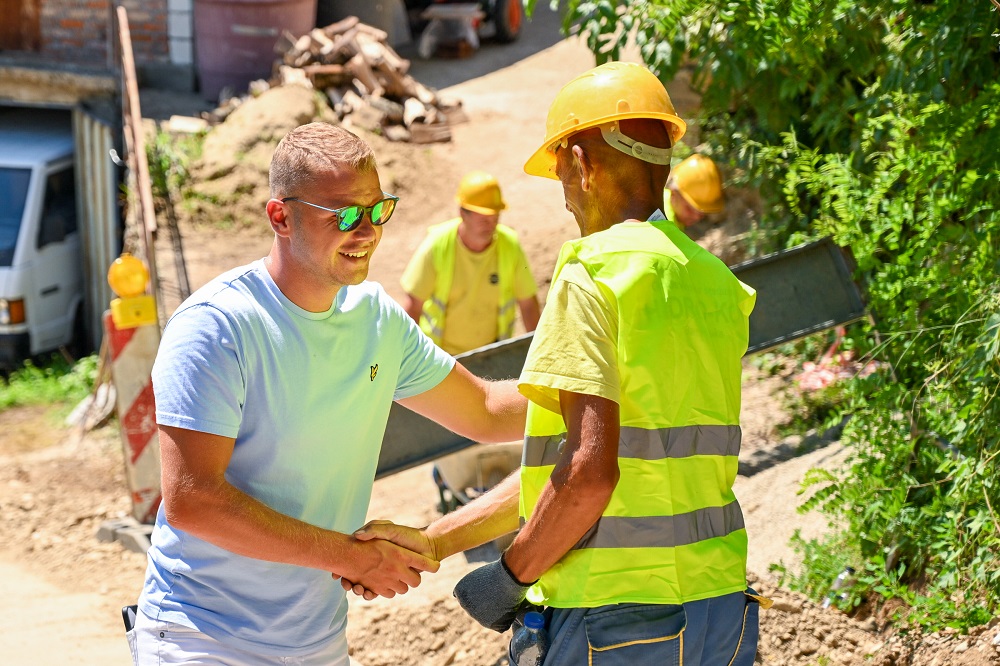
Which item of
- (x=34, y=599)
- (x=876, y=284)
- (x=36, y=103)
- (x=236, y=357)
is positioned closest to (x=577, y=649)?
(x=236, y=357)

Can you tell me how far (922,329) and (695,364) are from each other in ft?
6.62

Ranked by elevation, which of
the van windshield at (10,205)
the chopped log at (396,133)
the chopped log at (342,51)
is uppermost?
the chopped log at (342,51)

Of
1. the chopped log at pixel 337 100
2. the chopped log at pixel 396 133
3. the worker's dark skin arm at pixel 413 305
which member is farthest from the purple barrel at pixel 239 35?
the worker's dark skin arm at pixel 413 305

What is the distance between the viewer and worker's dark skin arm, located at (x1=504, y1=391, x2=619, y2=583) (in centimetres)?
219

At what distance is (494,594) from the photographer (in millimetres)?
2441

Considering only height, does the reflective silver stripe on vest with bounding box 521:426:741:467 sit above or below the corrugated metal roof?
above

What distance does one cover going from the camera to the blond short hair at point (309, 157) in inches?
107

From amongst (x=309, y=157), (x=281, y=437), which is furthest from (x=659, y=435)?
(x=309, y=157)

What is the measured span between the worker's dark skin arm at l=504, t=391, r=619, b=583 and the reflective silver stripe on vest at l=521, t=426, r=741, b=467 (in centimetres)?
9

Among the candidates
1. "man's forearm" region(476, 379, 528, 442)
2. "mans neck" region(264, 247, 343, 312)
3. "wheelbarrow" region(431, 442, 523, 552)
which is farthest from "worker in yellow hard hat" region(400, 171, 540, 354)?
"mans neck" region(264, 247, 343, 312)

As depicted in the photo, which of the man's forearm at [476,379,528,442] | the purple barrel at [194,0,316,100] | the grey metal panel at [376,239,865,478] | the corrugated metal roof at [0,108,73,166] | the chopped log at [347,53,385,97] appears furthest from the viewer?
the purple barrel at [194,0,316,100]

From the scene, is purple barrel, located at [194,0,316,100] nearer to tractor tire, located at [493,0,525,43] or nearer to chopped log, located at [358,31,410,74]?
chopped log, located at [358,31,410,74]

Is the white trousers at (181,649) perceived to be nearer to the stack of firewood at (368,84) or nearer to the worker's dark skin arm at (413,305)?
the worker's dark skin arm at (413,305)

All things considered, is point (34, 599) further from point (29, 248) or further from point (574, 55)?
point (574, 55)
